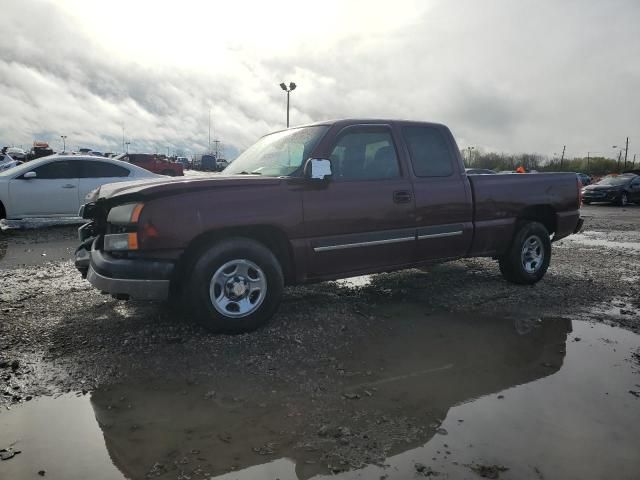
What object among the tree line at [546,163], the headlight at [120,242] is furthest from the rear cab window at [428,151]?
the tree line at [546,163]

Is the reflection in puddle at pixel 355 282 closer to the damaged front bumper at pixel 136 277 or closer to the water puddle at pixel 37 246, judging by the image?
the damaged front bumper at pixel 136 277

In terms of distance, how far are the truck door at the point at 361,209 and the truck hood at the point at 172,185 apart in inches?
20.0

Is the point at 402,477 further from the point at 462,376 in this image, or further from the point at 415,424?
the point at 462,376

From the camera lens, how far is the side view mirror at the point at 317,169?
13.5 feet

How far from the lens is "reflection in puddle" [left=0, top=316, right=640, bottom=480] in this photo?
2.39m

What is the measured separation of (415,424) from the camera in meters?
2.80

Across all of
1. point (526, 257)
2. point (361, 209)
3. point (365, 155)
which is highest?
point (365, 155)

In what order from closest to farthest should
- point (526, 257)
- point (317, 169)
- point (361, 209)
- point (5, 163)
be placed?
point (317, 169) → point (361, 209) → point (526, 257) → point (5, 163)

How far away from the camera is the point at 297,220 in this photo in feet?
13.8

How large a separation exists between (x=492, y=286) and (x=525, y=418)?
3287mm

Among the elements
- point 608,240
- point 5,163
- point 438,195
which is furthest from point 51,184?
point 5,163

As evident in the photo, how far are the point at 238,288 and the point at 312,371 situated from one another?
0.98 metres

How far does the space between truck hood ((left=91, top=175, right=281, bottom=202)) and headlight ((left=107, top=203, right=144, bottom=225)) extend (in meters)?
0.08

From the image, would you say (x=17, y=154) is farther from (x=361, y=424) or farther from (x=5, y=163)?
(x=361, y=424)
